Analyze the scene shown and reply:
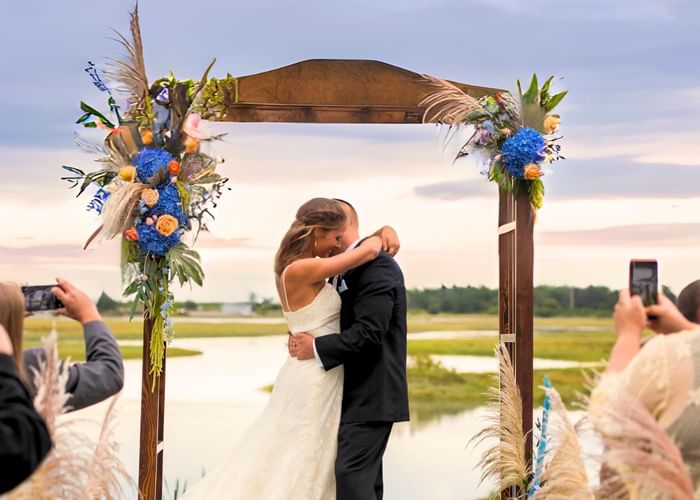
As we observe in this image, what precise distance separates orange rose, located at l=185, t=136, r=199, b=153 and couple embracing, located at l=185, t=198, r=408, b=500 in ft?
2.78

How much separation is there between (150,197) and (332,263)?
1.13m

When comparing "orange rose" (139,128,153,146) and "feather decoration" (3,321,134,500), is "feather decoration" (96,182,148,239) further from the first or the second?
"feather decoration" (3,321,134,500)

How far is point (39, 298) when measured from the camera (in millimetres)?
2523

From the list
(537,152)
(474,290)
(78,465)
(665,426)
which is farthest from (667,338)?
(474,290)

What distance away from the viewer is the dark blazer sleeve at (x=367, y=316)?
4469mm

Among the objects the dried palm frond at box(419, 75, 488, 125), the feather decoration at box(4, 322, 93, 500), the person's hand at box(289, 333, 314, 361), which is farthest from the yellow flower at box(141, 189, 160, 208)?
the feather decoration at box(4, 322, 93, 500)

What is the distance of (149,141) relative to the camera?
5.13m

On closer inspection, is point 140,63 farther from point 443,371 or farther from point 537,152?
point 443,371

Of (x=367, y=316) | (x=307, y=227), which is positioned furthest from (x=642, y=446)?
(x=307, y=227)

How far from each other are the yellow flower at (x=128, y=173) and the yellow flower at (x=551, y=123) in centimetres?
226

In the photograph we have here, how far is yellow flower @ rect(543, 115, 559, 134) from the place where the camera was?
5434 mm

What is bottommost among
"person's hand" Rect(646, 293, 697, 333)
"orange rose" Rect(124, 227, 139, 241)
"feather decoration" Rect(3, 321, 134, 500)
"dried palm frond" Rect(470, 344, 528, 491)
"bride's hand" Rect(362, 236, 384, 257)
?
"dried palm frond" Rect(470, 344, 528, 491)

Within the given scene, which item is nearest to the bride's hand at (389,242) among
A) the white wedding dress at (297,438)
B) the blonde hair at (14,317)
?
the white wedding dress at (297,438)

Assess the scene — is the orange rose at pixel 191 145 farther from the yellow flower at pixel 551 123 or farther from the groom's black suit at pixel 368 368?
the yellow flower at pixel 551 123
